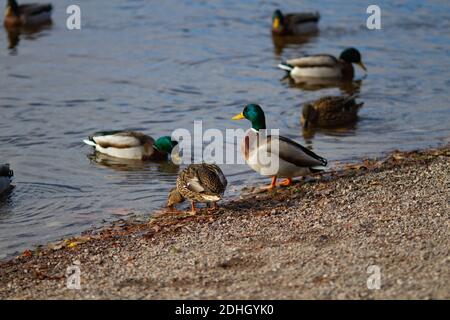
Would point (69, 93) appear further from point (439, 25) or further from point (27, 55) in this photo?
point (439, 25)

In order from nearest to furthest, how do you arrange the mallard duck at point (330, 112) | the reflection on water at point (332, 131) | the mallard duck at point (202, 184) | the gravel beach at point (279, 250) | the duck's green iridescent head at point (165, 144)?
the gravel beach at point (279, 250), the mallard duck at point (202, 184), the duck's green iridescent head at point (165, 144), the reflection on water at point (332, 131), the mallard duck at point (330, 112)

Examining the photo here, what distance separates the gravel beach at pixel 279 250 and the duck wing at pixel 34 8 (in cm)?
1248

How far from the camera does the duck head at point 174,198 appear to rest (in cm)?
969

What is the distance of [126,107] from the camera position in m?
14.4

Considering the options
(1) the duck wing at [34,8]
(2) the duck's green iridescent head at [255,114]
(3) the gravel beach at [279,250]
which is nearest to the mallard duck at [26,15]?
(1) the duck wing at [34,8]

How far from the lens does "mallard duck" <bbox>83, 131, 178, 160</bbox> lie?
1214 cm

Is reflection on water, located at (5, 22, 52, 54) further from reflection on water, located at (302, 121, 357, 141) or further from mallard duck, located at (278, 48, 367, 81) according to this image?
reflection on water, located at (302, 121, 357, 141)

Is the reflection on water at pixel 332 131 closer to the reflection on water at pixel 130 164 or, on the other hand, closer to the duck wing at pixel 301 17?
the reflection on water at pixel 130 164

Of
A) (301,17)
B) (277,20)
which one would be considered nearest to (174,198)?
(277,20)

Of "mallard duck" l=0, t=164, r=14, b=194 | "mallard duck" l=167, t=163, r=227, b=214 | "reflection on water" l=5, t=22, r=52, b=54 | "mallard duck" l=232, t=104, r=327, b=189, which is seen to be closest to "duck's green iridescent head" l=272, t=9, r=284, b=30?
"reflection on water" l=5, t=22, r=52, b=54

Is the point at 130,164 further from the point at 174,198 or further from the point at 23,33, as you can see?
the point at 23,33

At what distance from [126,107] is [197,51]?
4041 millimetres

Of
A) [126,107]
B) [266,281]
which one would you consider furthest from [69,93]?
[266,281]

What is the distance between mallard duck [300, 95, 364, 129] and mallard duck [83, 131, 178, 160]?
2.28 meters
